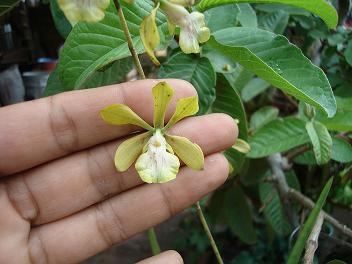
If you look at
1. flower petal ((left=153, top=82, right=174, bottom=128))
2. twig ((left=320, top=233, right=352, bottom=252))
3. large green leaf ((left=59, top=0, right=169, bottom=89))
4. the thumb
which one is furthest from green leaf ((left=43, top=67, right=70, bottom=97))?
twig ((left=320, top=233, right=352, bottom=252))

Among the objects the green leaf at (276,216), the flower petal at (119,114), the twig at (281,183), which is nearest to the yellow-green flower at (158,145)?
the flower petal at (119,114)

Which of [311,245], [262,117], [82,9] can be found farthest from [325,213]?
[82,9]

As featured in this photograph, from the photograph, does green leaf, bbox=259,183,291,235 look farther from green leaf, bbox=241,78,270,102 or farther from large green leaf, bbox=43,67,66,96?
large green leaf, bbox=43,67,66,96

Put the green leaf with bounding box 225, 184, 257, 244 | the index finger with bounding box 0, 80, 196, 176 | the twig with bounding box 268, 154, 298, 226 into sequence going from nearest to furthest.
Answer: the index finger with bounding box 0, 80, 196, 176
the twig with bounding box 268, 154, 298, 226
the green leaf with bounding box 225, 184, 257, 244

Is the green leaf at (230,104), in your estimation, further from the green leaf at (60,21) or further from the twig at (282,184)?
the green leaf at (60,21)

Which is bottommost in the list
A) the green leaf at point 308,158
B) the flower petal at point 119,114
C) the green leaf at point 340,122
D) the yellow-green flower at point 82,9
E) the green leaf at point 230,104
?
the green leaf at point 308,158

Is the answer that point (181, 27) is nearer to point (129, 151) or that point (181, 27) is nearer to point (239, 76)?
point (129, 151)

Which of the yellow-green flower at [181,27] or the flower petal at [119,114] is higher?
the yellow-green flower at [181,27]

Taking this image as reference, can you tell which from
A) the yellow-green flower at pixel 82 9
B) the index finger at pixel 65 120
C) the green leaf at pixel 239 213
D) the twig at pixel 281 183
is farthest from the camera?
the green leaf at pixel 239 213
